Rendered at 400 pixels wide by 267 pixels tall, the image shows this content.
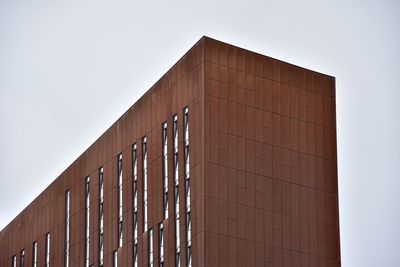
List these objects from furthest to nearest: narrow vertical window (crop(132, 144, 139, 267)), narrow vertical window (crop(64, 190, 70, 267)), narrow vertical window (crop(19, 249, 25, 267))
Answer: narrow vertical window (crop(19, 249, 25, 267)) < narrow vertical window (crop(64, 190, 70, 267)) < narrow vertical window (crop(132, 144, 139, 267))

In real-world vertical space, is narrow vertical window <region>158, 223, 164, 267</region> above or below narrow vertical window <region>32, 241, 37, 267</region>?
below

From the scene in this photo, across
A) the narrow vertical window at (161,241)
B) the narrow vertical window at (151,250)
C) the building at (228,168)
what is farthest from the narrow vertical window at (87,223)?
the narrow vertical window at (161,241)

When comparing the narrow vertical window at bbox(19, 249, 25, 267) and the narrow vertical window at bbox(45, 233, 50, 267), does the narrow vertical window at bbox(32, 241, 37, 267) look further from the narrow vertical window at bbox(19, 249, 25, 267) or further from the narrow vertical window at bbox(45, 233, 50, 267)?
the narrow vertical window at bbox(19, 249, 25, 267)

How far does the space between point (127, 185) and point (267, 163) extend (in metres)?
16.3

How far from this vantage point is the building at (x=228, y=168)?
109m

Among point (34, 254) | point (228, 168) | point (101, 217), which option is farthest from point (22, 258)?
point (228, 168)

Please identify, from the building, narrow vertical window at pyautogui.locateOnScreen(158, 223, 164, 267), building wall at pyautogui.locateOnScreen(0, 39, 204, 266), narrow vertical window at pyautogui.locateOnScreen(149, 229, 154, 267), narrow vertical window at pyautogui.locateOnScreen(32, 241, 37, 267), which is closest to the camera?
the building

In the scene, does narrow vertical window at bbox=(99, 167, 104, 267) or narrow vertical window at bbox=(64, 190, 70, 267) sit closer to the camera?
narrow vertical window at bbox=(99, 167, 104, 267)

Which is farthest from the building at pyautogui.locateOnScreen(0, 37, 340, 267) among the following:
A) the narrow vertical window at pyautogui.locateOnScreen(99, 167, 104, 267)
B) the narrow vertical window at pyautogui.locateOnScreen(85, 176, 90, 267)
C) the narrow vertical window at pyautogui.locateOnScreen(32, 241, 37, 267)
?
the narrow vertical window at pyautogui.locateOnScreen(32, 241, 37, 267)

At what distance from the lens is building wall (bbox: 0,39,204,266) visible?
364 feet

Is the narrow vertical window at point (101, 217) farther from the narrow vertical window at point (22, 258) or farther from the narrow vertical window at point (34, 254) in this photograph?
the narrow vertical window at point (22, 258)

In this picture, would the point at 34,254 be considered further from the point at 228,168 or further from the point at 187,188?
the point at 228,168

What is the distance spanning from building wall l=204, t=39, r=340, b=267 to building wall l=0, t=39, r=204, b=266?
5.09ft

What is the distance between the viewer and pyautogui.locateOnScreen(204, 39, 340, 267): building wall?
108375mm
